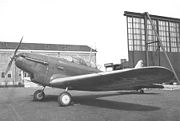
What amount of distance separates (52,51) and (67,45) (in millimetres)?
7923

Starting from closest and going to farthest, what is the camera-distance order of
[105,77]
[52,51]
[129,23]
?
[105,77], [129,23], [52,51]

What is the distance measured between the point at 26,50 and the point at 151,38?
115ft

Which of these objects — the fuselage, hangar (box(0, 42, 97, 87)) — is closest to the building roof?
hangar (box(0, 42, 97, 87))

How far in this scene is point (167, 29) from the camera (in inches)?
1120

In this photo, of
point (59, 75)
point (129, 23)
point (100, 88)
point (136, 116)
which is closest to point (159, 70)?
point (136, 116)

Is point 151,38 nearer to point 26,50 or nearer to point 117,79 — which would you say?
point 117,79

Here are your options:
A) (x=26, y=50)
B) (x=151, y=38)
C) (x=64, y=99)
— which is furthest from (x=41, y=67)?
(x=26, y=50)

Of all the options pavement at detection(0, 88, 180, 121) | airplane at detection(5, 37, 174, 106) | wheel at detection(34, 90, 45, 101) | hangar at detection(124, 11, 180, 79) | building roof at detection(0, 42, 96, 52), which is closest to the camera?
pavement at detection(0, 88, 180, 121)

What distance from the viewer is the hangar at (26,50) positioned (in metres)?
49.5

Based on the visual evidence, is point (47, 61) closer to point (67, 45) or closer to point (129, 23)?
point (129, 23)

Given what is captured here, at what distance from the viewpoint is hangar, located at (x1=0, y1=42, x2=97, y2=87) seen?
49.5 meters

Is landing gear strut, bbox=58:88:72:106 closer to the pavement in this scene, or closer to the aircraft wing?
the pavement

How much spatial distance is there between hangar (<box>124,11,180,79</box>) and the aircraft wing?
17.2m

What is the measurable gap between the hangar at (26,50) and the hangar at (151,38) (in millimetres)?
21518
